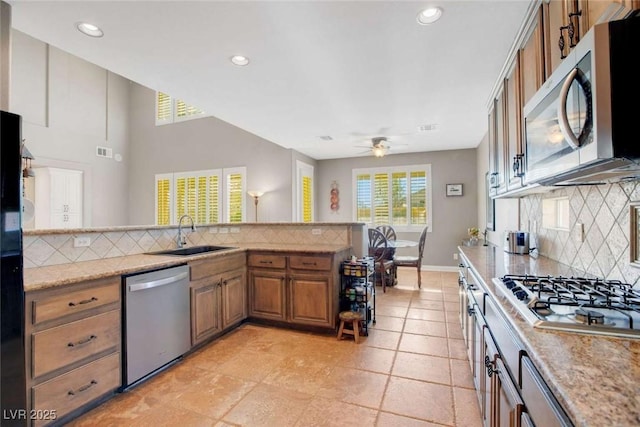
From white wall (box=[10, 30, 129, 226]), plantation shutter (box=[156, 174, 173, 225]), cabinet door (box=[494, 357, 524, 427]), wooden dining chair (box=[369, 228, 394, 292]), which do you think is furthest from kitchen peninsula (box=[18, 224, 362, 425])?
white wall (box=[10, 30, 129, 226])

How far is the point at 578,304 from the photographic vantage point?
1.08 m

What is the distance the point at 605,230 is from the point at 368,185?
525cm

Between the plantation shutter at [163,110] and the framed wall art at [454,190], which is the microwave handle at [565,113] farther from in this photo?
the plantation shutter at [163,110]

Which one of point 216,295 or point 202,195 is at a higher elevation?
point 202,195

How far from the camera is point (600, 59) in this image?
865 millimetres

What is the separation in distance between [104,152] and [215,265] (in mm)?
6116

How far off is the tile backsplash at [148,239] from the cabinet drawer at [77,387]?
2.77ft

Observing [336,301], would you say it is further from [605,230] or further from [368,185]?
[368,185]

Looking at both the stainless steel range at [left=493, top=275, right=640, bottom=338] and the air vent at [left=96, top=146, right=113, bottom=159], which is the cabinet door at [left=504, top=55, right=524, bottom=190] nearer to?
the stainless steel range at [left=493, top=275, right=640, bottom=338]

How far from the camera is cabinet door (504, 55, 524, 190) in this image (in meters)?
Result: 1.96


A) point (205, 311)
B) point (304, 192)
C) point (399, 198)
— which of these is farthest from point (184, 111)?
point (205, 311)

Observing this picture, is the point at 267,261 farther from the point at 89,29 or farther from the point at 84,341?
the point at 89,29

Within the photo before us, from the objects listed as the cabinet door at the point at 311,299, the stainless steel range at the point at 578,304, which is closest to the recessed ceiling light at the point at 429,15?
the stainless steel range at the point at 578,304

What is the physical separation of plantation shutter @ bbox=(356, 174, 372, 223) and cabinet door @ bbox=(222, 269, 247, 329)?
4.03 meters
